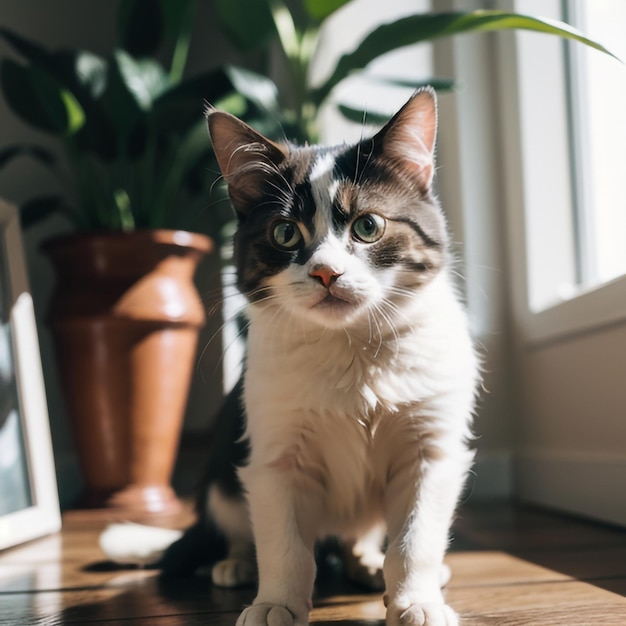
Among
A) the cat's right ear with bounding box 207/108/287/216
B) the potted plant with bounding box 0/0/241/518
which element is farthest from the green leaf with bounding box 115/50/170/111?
the cat's right ear with bounding box 207/108/287/216

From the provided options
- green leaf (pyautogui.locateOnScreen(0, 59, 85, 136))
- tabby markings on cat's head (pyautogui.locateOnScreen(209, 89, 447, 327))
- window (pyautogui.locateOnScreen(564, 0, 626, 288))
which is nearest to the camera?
tabby markings on cat's head (pyautogui.locateOnScreen(209, 89, 447, 327))

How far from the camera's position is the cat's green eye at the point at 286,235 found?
0.99 meters

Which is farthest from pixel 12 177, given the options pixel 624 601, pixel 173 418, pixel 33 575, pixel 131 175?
pixel 624 601

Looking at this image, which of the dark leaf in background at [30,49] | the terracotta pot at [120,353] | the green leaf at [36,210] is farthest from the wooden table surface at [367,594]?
the dark leaf in background at [30,49]

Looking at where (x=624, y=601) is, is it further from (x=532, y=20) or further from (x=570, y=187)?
(x=570, y=187)

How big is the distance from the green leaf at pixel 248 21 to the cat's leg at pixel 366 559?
1324mm

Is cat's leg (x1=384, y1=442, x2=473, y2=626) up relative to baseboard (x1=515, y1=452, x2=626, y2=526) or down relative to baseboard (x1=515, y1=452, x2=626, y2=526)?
up

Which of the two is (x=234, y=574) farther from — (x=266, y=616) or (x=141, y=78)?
(x=141, y=78)

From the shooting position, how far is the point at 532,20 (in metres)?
1.41

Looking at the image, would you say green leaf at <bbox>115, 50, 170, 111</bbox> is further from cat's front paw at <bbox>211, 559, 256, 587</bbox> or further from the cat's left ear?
cat's front paw at <bbox>211, 559, 256, 587</bbox>

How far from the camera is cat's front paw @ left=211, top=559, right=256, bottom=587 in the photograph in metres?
1.11

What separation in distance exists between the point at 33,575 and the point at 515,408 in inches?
51.9

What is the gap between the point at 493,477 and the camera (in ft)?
6.52

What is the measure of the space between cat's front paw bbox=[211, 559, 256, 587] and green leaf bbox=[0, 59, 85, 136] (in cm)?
120
